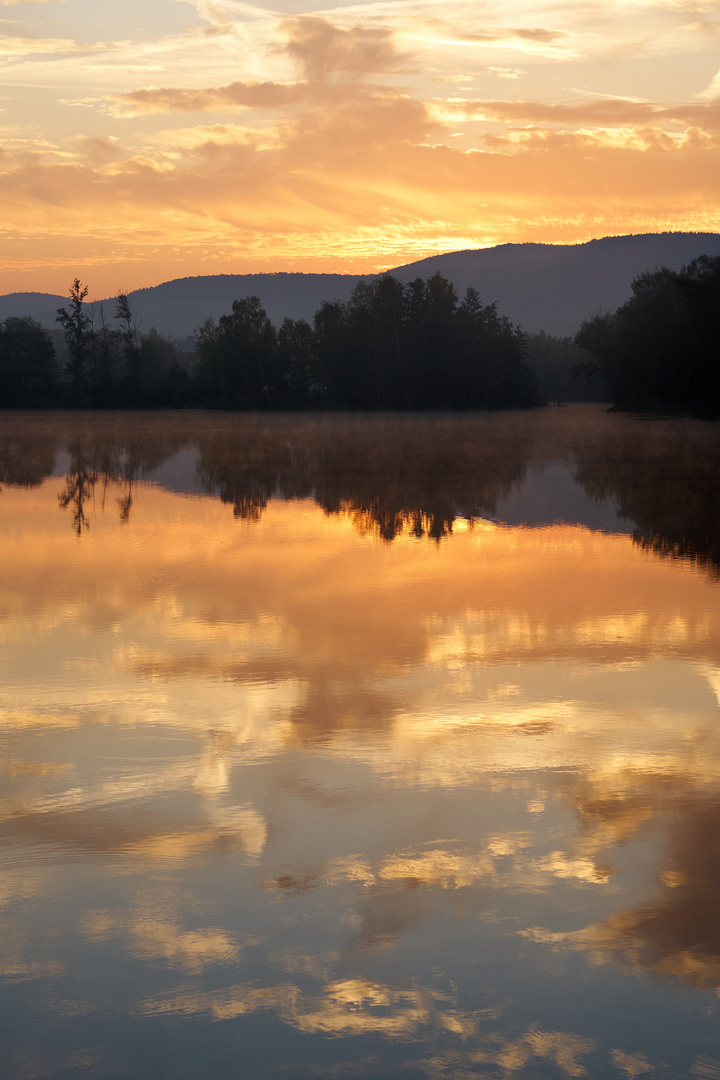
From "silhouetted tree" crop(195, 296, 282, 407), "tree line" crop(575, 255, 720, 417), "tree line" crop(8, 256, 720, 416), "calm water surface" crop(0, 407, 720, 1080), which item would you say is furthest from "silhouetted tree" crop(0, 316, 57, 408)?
"calm water surface" crop(0, 407, 720, 1080)

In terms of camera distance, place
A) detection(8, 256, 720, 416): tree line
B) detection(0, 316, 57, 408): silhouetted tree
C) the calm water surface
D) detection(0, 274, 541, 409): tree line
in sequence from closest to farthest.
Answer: the calm water surface → detection(0, 316, 57, 408): silhouetted tree → detection(8, 256, 720, 416): tree line → detection(0, 274, 541, 409): tree line

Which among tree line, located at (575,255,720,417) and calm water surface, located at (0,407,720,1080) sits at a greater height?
tree line, located at (575,255,720,417)

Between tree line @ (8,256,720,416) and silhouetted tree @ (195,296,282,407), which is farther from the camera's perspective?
silhouetted tree @ (195,296,282,407)

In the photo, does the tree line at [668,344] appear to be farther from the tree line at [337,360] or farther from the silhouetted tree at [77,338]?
the silhouetted tree at [77,338]

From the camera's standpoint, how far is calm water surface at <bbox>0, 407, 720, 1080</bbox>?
3.70 meters

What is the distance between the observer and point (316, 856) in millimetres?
5000

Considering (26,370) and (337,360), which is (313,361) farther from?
→ (26,370)

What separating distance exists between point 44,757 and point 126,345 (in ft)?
379

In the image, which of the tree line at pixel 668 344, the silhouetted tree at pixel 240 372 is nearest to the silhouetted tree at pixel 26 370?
the silhouetted tree at pixel 240 372

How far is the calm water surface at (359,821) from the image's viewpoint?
3701 mm

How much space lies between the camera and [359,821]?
5391 millimetres

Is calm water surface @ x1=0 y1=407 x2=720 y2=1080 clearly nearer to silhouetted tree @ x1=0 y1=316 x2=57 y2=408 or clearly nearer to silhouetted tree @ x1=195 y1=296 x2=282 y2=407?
silhouetted tree @ x1=0 y1=316 x2=57 y2=408

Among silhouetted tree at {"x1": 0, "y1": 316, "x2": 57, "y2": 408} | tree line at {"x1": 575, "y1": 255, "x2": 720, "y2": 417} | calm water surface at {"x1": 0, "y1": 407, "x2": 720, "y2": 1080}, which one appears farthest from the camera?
silhouetted tree at {"x1": 0, "y1": 316, "x2": 57, "y2": 408}

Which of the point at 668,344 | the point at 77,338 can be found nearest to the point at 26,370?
the point at 77,338
